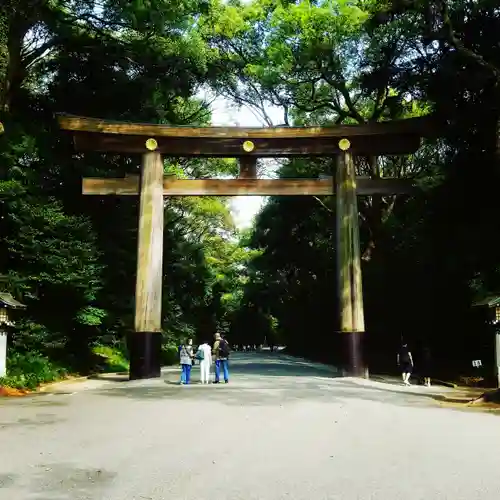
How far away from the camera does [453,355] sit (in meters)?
22.1

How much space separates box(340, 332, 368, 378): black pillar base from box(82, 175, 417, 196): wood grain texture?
4.75m

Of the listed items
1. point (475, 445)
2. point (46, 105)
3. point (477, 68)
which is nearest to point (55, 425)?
point (475, 445)

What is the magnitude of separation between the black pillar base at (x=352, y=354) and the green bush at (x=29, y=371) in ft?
30.4

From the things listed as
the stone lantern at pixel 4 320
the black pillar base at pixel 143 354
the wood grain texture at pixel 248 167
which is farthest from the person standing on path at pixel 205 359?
the wood grain texture at pixel 248 167

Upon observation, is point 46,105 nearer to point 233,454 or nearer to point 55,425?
point 55,425

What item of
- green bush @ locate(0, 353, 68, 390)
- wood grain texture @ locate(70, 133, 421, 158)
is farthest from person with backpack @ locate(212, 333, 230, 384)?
wood grain texture @ locate(70, 133, 421, 158)

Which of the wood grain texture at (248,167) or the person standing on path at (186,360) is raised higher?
the wood grain texture at (248,167)

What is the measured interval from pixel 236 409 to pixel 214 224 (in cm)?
2922

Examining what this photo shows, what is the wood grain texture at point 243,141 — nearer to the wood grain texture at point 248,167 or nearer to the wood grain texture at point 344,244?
the wood grain texture at point 248,167

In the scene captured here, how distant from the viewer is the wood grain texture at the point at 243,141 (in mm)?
20141

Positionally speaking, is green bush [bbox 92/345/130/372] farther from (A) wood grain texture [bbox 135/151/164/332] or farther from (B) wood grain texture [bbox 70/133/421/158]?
(B) wood grain texture [bbox 70/133/421/158]

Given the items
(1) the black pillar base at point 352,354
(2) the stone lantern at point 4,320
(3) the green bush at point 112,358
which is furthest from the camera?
(3) the green bush at point 112,358

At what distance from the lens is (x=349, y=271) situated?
19703 mm

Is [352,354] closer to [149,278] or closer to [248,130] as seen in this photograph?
[149,278]
